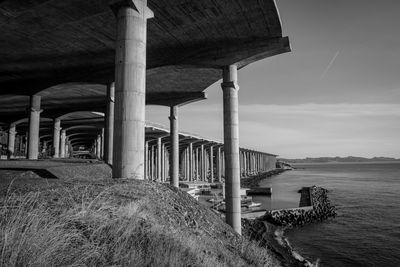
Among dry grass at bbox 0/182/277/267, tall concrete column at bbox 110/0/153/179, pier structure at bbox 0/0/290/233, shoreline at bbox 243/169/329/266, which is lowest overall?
shoreline at bbox 243/169/329/266

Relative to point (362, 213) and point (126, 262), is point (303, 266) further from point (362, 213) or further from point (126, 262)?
point (362, 213)

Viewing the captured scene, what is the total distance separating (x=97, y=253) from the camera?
14.6 feet

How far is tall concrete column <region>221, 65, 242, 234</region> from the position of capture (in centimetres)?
2361

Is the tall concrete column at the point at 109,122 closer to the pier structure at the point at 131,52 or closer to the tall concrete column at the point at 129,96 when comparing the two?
the pier structure at the point at 131,52

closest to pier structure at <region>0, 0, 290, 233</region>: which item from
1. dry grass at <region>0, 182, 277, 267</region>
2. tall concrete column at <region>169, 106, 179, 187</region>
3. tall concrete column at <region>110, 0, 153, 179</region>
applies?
tall concrete column at <region>110, 0, 153, 179</region>

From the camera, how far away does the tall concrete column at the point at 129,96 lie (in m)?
13.8

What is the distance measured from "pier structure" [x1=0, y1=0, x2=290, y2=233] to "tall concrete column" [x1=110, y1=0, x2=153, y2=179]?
0.17ft

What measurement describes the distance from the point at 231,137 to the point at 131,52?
12.5m

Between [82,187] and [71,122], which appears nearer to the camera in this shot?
[82,187]

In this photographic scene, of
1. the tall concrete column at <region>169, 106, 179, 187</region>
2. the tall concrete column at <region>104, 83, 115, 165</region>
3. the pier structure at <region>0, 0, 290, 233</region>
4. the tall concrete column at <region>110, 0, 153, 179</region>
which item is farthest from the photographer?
the tall concrete column at <region>169, 106, 179, 187</region>

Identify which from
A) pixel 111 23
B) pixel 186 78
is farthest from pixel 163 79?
pixel 111 23

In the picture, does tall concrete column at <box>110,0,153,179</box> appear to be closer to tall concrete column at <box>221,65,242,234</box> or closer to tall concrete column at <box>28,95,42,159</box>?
tall concrete column at <box>221,65,242,234</box>

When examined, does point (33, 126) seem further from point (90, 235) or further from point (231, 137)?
point (90, 235)

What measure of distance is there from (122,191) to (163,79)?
87.6 ft
